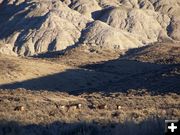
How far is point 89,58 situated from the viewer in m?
94.0

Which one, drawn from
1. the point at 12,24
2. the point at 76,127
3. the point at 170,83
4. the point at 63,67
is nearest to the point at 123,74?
the point at 63,67

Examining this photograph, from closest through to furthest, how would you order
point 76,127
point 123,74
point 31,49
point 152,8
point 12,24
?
point 76,127, point 123,74, point 31,49, point 12,24, point 152,8

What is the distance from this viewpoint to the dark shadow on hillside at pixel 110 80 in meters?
49.4

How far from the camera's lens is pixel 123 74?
222 feet

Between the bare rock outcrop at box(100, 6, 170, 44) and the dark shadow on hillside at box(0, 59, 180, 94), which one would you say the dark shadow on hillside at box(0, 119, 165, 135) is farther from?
the bare rock outcrop at box(100, 6, 170, 44)

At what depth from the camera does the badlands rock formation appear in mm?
129000

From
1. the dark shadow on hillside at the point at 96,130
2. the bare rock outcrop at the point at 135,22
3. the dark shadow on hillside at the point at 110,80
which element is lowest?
the dark shadow on hillside at the point at 110,80

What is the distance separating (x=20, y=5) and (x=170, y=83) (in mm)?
114205

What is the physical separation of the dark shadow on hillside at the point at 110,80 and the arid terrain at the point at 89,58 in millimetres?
102

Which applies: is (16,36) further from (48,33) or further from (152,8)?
(152,8)

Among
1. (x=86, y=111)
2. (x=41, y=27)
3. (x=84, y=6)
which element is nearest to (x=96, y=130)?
(x=86, y=111)

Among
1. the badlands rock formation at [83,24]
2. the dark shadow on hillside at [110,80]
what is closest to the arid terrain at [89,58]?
the badlands rock formation at [83,24]

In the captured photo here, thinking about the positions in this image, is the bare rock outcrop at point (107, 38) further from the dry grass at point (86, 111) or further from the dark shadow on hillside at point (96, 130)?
the dark shadow on hillside at point (96, 130)

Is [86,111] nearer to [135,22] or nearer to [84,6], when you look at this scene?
[135,22]
